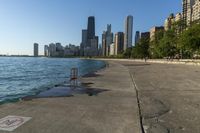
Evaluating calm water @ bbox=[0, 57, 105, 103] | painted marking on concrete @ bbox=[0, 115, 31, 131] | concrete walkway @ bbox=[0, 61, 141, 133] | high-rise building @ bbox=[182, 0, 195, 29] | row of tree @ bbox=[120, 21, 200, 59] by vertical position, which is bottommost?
calm water @ bbox=[0, 57, 105, 103]

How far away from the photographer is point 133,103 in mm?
9727

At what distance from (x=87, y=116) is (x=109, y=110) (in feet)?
3.78

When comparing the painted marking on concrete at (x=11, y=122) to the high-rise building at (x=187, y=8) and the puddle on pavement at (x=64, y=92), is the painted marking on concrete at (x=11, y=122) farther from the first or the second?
the high-rise building at (x=187, y=8)

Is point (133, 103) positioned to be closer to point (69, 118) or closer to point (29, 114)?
point (69, 118)

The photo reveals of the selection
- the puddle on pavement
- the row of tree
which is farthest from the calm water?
the row of tree

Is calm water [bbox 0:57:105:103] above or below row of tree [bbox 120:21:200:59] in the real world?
below

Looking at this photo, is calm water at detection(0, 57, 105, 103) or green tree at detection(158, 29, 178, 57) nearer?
calm water at detection(0, 57, 105, 103)

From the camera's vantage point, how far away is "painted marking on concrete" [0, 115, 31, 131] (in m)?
6.32

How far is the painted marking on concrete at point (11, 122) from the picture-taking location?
6.32m

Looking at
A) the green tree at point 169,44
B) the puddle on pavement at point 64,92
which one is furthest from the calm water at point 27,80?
the green tree at point 169,44

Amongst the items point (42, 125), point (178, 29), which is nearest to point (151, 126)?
point (42, 125)

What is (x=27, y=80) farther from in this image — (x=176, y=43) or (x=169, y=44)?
(x=169, y=44)

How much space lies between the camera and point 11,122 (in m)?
6.77

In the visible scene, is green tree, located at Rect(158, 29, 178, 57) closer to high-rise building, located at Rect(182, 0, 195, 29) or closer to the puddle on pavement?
the puddle on pavement
